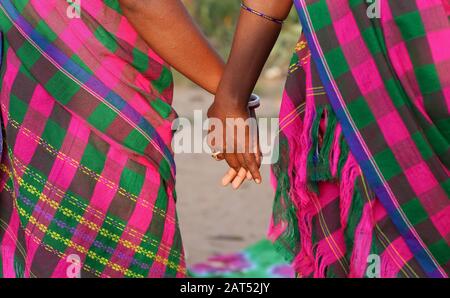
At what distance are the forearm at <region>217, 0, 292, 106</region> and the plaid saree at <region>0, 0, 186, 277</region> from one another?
0.21 metres

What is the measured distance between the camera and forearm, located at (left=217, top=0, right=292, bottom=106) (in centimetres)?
249

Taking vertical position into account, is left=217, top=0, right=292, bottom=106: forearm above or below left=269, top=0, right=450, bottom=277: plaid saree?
above

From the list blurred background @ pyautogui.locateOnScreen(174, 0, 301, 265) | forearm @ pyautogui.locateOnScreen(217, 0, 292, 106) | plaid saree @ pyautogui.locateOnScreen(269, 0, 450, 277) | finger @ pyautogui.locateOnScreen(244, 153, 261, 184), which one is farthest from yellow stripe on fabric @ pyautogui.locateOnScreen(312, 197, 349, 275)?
blurred background @ pyautogui.locateOnScreen(174, 0, 301, 265)

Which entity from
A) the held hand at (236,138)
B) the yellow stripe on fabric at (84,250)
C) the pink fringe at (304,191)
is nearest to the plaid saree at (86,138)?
the yellow stripe on fabric at (84,250)

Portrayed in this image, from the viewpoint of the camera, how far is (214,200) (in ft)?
16.9

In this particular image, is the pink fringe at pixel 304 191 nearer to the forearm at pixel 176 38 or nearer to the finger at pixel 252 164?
the finger at pixel 252 164

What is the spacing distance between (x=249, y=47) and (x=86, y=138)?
19.7 inches

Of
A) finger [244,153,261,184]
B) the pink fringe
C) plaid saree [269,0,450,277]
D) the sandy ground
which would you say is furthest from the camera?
the sandy ground

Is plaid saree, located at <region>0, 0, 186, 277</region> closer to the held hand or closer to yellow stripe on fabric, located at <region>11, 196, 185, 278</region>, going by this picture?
yellow stripe on fabric, located at <region>11, 196, 185, 278</region>

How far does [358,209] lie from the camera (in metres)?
2.52

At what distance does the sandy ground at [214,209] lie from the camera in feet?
15.3

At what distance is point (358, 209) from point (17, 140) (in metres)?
0.94

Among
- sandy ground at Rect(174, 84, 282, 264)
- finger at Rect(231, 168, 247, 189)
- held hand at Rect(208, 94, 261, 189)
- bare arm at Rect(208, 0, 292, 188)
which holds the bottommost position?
finger at Rect(231, 168, 247, 189)

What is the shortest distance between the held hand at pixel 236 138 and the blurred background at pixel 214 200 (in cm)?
183
